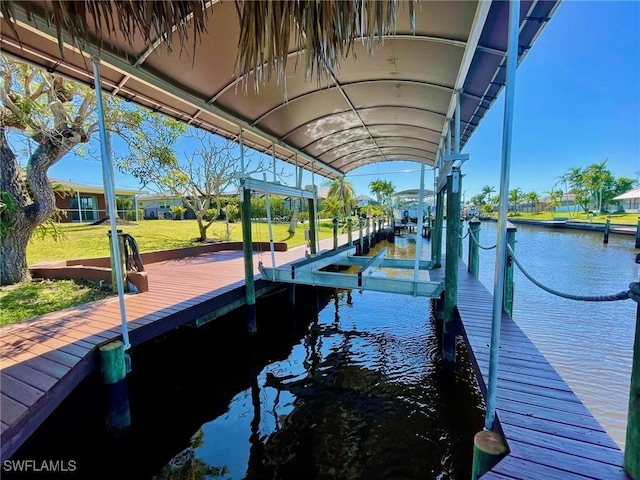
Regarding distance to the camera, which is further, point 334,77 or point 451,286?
point 451,286

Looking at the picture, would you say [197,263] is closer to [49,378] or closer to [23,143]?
[23,143]

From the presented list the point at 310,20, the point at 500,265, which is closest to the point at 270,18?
the point at 310,20

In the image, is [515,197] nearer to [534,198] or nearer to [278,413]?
[534,198]

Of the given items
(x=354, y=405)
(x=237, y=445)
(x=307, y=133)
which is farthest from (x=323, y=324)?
(x=307, y=133)

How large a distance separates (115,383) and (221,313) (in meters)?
2.32

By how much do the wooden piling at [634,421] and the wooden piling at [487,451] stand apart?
61 cm

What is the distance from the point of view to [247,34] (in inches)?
80.1

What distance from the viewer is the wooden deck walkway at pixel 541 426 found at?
5.92 feet

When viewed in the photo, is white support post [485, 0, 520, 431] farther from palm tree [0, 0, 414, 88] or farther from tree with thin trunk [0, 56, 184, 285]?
tree with thin trunk [0, 56, 184, 285]

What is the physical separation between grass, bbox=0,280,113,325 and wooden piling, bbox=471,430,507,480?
5.79 m

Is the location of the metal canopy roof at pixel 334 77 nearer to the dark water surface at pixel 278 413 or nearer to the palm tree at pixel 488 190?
the dark water surface at pixel 278 413

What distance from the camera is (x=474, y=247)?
21.5ft

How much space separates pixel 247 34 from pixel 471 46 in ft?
8.15

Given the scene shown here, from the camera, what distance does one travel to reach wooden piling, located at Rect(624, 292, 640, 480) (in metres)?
1.53
